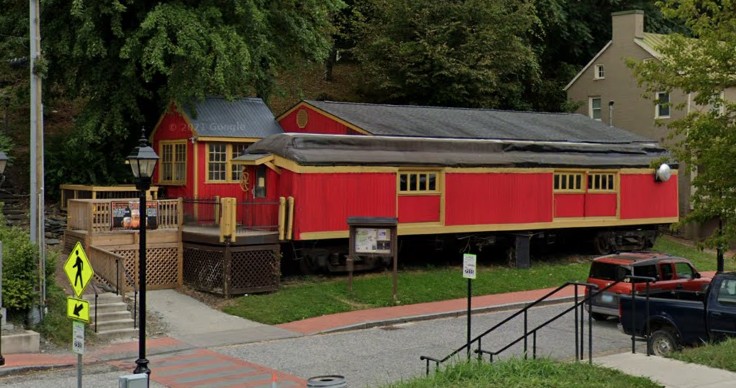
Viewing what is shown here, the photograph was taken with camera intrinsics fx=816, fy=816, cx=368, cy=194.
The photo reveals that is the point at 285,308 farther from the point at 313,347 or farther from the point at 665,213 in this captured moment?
the point at 665,213

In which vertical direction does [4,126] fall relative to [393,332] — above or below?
above

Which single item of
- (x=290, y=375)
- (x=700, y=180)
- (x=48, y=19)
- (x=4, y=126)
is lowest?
(x=290, y=375)

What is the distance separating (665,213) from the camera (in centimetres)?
3105

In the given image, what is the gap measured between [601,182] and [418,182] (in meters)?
8.01

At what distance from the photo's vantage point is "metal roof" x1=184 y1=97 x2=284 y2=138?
27108mm

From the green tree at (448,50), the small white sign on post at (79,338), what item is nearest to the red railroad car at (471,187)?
the green tree at (448,50)

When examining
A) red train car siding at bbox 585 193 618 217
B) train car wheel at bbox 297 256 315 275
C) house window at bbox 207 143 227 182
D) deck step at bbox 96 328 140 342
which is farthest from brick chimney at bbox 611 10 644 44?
deck step at bbox 96 328 140 342

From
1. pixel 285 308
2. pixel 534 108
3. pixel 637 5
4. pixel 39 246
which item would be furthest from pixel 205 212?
pixel 637 5

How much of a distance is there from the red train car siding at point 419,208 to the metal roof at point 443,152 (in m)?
1.06

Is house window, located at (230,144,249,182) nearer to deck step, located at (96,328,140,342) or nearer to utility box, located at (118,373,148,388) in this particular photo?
deck step, located at (96,328,140,342)

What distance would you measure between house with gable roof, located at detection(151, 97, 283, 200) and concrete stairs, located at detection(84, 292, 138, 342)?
7.69 meters

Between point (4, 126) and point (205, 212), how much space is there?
1296 centimetres

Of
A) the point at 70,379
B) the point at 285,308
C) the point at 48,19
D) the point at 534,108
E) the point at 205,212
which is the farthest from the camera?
the point at 534,108

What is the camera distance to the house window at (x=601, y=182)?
2912 cm
